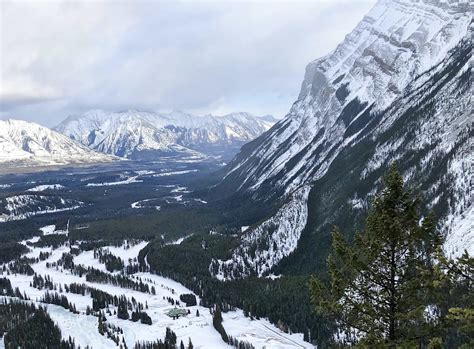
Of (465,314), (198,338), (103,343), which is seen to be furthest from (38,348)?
(465,314)

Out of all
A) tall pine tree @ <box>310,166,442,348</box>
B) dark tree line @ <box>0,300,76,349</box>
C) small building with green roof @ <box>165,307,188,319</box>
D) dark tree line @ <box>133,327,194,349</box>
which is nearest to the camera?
tall pine tree @ <box>310,166,442,348</box>

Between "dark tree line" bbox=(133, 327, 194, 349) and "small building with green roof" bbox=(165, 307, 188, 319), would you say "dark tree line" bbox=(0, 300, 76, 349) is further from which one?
"small building with green roof" bbox=(165, 307, 188, 319)

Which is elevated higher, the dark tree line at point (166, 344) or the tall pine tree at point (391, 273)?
the tall pine tree at point (391, 273)

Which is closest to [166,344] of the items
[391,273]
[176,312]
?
[176,312]

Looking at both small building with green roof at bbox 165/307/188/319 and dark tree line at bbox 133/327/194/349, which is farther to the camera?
small building with green roof at bbox 165/307/188/319

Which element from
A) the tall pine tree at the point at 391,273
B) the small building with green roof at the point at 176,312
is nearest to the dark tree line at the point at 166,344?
the small building with green roof at the point at 176,312

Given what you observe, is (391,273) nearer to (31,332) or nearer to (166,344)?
(166,344)

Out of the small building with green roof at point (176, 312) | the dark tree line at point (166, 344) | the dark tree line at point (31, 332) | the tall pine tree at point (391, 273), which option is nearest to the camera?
the tall pine tree at point (391, 273)

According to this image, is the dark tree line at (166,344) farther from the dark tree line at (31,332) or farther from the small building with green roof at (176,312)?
the dark tree line at (31,332)

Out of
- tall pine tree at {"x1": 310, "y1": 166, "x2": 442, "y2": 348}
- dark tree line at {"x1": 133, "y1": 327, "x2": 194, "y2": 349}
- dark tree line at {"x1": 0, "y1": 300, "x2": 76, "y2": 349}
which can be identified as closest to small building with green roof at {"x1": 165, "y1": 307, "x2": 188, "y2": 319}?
dark tree line at {"x1": 133, "y1": 327, "x2": 194, "y2": 349}
